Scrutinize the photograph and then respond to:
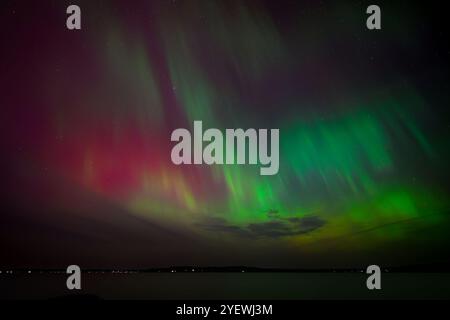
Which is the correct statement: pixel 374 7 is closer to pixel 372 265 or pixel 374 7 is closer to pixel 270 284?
pixel 372 265

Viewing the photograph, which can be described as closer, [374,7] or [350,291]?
[374,7]

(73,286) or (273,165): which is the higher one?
(273,165)

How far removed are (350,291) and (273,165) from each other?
2077 millimetres

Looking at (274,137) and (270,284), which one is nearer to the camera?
(274,137)

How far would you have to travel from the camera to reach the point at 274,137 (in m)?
4.70
